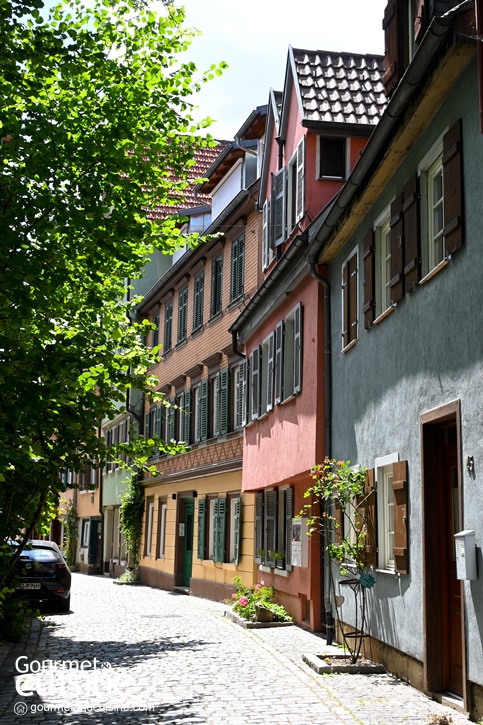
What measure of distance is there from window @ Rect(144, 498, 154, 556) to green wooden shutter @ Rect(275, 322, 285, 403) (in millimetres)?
16600

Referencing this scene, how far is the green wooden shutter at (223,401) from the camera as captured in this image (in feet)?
82.7

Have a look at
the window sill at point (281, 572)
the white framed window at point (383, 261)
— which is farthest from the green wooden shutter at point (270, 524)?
the white framed window at point (383, 261)

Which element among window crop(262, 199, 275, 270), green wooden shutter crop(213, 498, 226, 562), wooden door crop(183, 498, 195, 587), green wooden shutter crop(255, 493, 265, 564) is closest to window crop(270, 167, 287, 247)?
window crop(262, 199, 275, 270)

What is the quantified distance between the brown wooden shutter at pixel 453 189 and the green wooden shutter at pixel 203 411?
1845 centimetres

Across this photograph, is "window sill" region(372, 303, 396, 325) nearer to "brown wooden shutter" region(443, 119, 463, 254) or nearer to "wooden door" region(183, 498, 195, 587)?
"brown wooden shutter" region(443, 119, 463, 254)

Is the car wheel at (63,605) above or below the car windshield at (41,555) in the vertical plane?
below

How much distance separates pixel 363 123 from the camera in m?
17.3

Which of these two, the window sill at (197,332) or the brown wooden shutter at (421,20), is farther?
the window sill at (197,332)

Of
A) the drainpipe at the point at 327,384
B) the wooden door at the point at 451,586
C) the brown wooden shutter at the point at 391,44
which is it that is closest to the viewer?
the wooden door at the point at 451,586

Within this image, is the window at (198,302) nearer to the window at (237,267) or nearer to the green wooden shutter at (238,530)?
the window at (237,267)

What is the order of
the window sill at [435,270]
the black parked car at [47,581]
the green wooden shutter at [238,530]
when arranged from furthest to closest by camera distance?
the green wooden shutter at [238,530] → the black parked car at [47,581] → the window sill at [435,270]

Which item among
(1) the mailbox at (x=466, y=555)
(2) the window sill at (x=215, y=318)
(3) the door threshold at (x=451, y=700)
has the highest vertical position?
(2) the window sill at (x=215, y=318)

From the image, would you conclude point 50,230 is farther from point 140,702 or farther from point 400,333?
point 140,702

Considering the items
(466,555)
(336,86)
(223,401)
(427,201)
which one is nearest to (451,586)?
(466,555)
